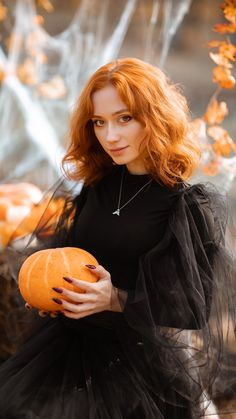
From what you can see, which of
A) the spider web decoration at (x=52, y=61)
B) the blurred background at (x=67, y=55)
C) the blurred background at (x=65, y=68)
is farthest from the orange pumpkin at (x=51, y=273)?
the spider web decoration at (x=52, y=61)

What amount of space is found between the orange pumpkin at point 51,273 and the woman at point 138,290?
31 mm

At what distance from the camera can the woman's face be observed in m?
1.94

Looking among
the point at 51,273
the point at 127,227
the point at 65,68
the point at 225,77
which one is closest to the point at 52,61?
the point at 65,68

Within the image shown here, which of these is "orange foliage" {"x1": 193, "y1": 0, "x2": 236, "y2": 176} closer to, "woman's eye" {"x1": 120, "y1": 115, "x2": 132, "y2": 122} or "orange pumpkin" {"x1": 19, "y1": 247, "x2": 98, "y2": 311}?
"woman's eye" {"x1": 120, "y1": 115, "x2": 132, "y2": 122}

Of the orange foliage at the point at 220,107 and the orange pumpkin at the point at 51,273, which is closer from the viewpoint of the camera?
the orange pumpkin at the point at 51,273

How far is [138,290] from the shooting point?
1.86 meters

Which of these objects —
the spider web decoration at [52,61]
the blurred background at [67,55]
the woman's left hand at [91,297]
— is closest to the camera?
the woman's left hand at [91,297]

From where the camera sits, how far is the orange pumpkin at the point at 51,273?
6.12ft

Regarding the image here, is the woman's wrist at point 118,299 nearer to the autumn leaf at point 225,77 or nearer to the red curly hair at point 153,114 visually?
the red curly hair at point 153,114

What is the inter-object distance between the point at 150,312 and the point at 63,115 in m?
2.72

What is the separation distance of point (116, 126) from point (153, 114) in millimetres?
118

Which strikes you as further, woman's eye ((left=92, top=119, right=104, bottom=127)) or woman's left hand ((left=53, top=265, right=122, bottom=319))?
woman's eye ((left=92, top=119, right=104, bottom=127))

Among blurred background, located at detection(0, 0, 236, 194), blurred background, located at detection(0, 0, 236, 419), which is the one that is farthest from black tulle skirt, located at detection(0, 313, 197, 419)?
blurred background, located at detection(0, 0, 236, 194)

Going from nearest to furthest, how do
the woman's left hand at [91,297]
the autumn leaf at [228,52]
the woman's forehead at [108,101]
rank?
1. the woman's left hand at [91,297]
2. the woman's forehead at [108,101]
3. the autumn leaf at [228,52]
